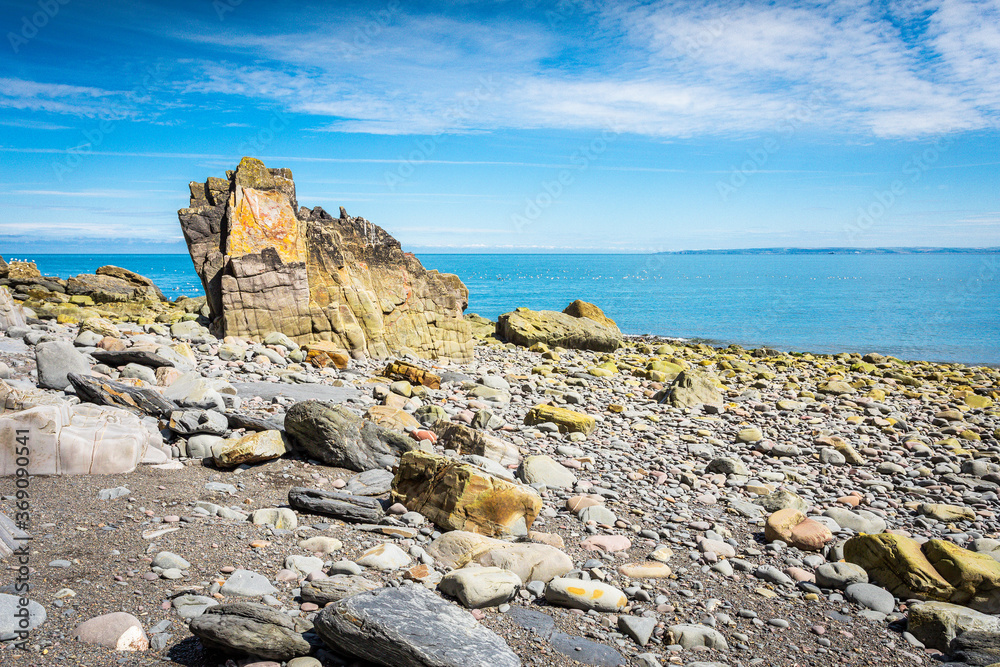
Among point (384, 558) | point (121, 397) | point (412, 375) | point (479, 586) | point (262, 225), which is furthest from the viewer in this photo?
point (262, 225)

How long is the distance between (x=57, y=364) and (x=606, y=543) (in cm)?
742

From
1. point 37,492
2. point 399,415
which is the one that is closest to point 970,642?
point 399,415

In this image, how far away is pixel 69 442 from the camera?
5.68 meters

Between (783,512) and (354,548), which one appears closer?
(354,548)

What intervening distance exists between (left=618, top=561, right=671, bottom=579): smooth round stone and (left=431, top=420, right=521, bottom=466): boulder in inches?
109

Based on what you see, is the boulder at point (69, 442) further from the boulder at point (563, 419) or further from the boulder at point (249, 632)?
the boulder at point (563, 419)

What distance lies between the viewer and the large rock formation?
44.1 feet

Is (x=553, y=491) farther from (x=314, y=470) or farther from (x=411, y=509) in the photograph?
(x=314, y=470)

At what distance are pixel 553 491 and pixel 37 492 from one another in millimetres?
5141

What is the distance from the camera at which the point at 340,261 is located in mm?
15016

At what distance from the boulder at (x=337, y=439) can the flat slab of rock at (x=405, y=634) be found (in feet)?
10.9

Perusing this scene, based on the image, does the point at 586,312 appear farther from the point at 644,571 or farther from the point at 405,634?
the point at 405,634

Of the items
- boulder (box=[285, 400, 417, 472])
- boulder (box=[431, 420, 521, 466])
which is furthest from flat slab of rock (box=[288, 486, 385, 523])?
boulder (box=[431, 420, 521, 466])

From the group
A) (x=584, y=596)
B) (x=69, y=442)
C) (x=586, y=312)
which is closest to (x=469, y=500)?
(x=584, y=596)
